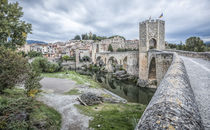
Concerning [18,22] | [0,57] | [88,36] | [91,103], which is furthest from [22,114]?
[88,36]

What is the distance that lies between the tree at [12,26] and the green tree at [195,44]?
28.9m

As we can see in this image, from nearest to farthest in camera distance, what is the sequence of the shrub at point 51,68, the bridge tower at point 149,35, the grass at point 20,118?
the grass at point 20,118 → the bridge tower at point 149,35 → the shrub at point 51,68

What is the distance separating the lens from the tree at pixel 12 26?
6.72m

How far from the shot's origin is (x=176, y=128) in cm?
111

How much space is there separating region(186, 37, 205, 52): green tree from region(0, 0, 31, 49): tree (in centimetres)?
2895

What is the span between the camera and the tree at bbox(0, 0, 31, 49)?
6.72 m

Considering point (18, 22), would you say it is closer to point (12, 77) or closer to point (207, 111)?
point (12, 77)

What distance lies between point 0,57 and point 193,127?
786 centimetres

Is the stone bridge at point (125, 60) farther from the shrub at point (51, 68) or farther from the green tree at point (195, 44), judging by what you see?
the shrub at point (51, 68)

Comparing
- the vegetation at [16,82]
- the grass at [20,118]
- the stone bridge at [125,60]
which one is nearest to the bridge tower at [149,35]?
the stone bridge at [125,60]

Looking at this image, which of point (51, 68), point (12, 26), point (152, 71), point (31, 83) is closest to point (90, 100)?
point (31, 83)

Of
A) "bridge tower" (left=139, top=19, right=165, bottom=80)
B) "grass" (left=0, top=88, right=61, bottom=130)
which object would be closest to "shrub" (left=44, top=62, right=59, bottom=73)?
"bridge tower" (left=139, top=19, right=165, bottom=80)

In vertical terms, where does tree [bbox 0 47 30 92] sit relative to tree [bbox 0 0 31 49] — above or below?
below

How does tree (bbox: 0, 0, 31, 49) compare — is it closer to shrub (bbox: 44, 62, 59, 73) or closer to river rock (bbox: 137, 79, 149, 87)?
river rock (bbox: 137, 79, 149, 87)
